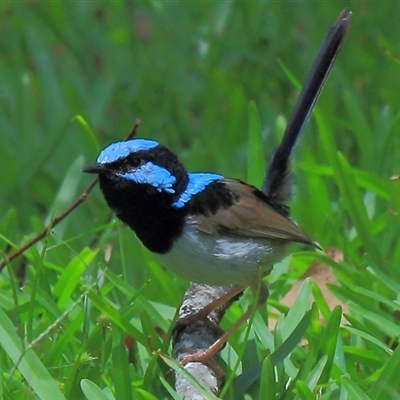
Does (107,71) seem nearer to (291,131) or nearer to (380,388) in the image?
(291,131)

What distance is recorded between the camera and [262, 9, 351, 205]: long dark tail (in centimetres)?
387

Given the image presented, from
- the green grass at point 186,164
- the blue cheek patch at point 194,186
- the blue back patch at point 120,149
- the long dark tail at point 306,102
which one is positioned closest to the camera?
the green grass at point 186,164

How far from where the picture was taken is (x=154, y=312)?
3416 mm

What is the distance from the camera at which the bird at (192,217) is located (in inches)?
126

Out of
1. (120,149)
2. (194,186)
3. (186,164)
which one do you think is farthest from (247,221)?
(186,164)

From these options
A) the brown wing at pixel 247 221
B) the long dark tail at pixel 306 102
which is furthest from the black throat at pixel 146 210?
the long dark tail at pixel 306 102

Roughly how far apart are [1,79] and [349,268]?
2874 millimetres

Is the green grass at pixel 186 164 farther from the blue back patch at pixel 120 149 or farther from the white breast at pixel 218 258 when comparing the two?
the blue back patch at pixel 120 149

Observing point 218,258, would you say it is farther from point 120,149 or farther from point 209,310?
point 120,149

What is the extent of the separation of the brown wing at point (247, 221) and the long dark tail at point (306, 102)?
35 centimetres

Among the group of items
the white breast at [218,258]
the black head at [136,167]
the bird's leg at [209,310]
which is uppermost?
the black head at [136,167]

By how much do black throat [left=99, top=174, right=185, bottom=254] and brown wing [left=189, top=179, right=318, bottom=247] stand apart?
109 mm

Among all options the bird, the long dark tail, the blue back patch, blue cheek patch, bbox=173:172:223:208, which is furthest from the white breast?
the long dark tail

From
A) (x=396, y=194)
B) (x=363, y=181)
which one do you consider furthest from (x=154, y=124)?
(x=396, y=194)
